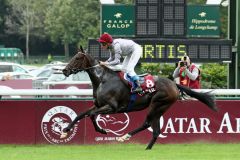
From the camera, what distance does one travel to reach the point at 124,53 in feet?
45.2

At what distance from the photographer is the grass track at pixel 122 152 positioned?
1196 centimetres

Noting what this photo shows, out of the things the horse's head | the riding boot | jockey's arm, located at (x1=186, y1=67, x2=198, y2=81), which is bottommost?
the riding boot

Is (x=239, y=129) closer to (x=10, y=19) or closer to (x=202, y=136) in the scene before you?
(x=202, y=136)

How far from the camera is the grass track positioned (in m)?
12.0

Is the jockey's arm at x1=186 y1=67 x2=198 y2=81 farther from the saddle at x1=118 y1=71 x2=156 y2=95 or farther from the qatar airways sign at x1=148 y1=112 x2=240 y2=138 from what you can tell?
the saddle at x1=118 y1=71 x2=156 y2=95

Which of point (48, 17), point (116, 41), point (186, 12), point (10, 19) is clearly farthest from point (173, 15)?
point (10, 19)

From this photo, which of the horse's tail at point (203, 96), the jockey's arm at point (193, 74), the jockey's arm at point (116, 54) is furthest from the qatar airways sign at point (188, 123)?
the jockey's arm at point (116, 54)

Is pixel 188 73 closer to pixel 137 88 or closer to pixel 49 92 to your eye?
pixel 137 88

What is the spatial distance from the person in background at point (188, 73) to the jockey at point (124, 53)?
1.94m

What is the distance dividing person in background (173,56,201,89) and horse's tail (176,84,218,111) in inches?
48.1

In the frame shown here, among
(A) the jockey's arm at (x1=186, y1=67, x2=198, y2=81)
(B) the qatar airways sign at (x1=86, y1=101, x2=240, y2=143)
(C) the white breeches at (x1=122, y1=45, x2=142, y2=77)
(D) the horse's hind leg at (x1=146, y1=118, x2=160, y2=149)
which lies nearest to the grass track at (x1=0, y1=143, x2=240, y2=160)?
(D) the horse's hind leg at (x1=146, y1=118, x2=160, y2=149)

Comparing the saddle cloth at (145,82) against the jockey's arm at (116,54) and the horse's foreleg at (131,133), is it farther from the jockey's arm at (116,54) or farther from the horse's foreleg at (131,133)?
the horse's foreleg at (131,133)

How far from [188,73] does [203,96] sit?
4.32ft

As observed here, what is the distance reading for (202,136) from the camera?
15078mm
